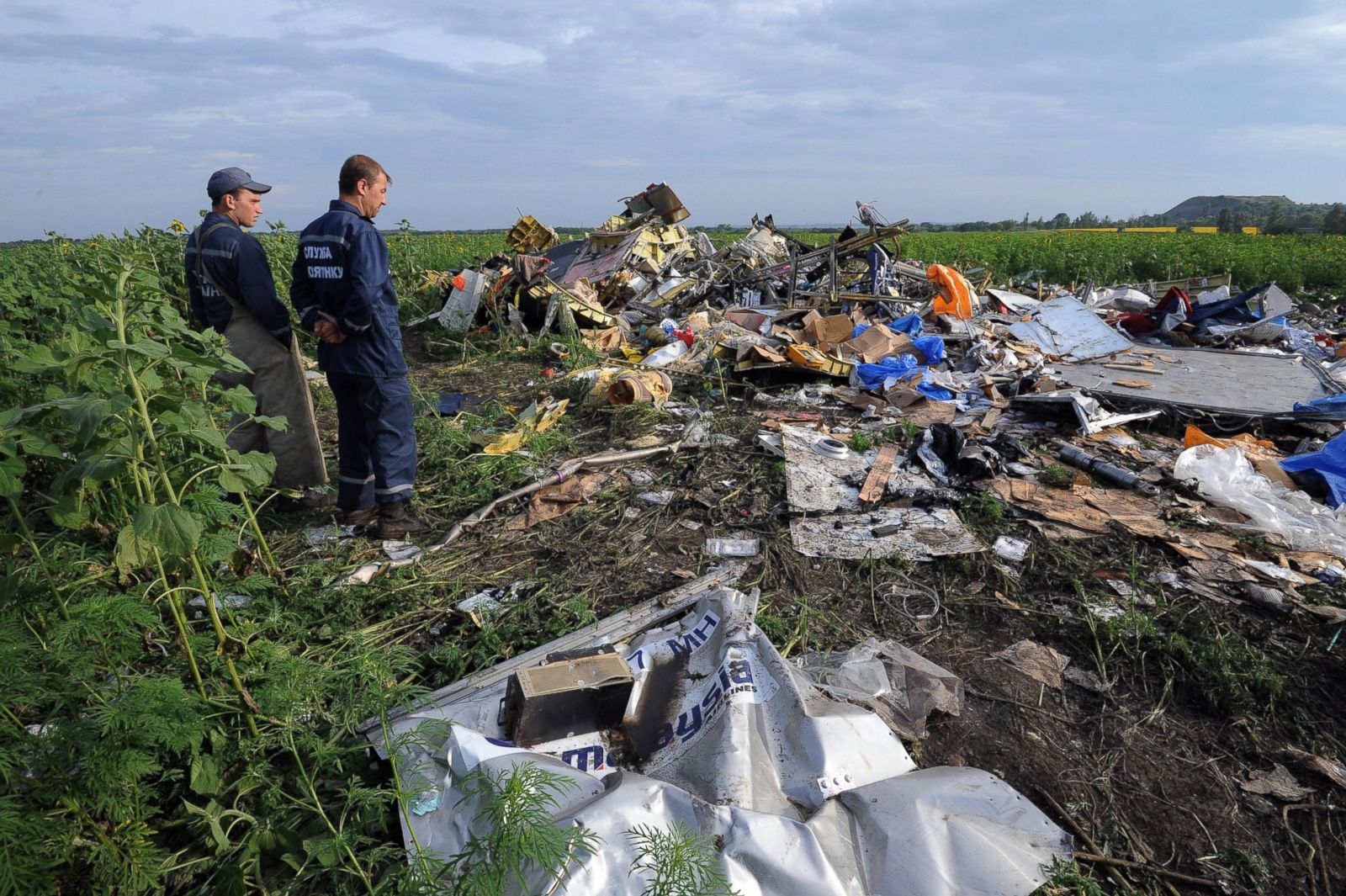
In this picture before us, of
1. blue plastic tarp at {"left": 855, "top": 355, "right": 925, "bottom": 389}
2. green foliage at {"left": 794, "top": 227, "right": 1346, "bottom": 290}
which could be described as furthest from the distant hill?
blue plastic tarp at {"left": 855, "top": 355, "right": 925, "bottom": 389}

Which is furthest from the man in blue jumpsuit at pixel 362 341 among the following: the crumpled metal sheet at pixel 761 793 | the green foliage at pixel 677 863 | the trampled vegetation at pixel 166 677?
the green foliage at pixel 677 863

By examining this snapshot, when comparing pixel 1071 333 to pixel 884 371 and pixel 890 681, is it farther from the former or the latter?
pixel 890 681

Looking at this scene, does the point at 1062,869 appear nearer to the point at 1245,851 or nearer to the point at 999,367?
the point at 1245,851

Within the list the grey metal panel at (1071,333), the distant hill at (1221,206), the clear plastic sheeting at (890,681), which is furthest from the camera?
the distant hill at (1221,206)

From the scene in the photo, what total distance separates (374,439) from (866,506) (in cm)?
298

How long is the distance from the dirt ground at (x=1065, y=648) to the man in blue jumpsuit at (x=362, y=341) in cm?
54

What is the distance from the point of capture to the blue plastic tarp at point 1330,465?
14.2ft

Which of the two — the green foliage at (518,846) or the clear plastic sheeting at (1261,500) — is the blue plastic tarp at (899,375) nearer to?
the clear plastic sheeting at (1261,500)

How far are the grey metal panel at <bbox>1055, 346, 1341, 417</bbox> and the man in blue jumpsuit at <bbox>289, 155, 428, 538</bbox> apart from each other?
5924 millimetres

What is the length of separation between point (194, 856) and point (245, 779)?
215 millimetres

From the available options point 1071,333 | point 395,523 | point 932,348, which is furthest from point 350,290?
point 1071,333

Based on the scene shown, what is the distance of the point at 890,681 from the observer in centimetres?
265

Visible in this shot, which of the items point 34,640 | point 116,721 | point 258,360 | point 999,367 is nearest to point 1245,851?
point 116,721

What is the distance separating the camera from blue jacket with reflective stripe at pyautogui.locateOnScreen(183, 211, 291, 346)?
3781 millimetres
